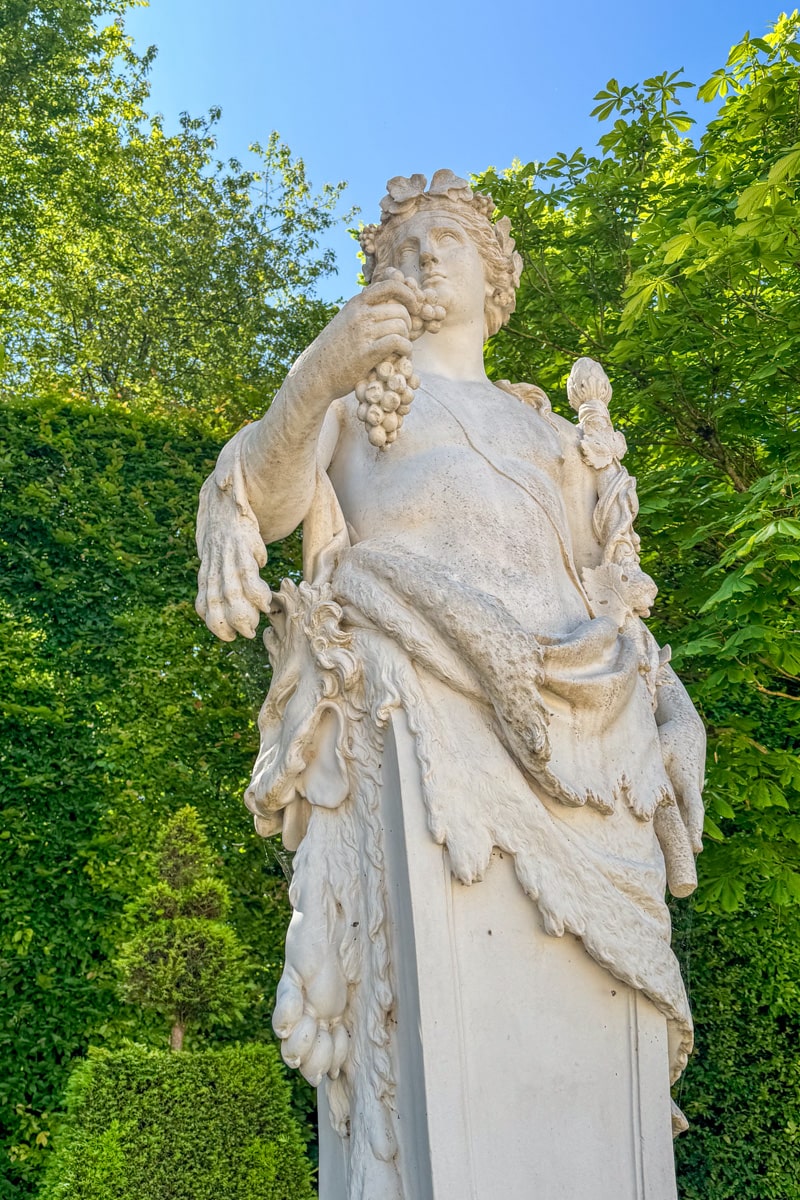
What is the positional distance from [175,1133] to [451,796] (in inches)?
144

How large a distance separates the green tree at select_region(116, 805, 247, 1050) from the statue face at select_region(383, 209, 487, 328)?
374cm

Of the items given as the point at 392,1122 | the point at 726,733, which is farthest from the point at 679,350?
the point at 392,1122

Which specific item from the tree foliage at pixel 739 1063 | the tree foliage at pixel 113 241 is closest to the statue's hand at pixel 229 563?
the tree foliage at pixel 739 1063

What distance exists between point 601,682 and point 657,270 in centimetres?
334

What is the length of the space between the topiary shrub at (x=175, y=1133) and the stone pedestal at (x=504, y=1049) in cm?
315

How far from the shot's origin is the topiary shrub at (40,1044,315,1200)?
5.20 meters

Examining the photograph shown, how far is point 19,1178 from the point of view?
578 cm

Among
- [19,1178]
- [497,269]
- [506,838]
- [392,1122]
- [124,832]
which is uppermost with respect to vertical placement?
[497,269]

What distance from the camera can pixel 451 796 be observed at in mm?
2434

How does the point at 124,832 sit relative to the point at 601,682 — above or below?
below

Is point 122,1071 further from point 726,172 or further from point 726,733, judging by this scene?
point 726,172

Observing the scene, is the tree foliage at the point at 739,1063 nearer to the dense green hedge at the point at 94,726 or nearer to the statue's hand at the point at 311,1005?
the dense green hedge at the point at 94,726

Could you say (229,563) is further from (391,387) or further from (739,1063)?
(739,1063)

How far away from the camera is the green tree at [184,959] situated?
5.79 meters
